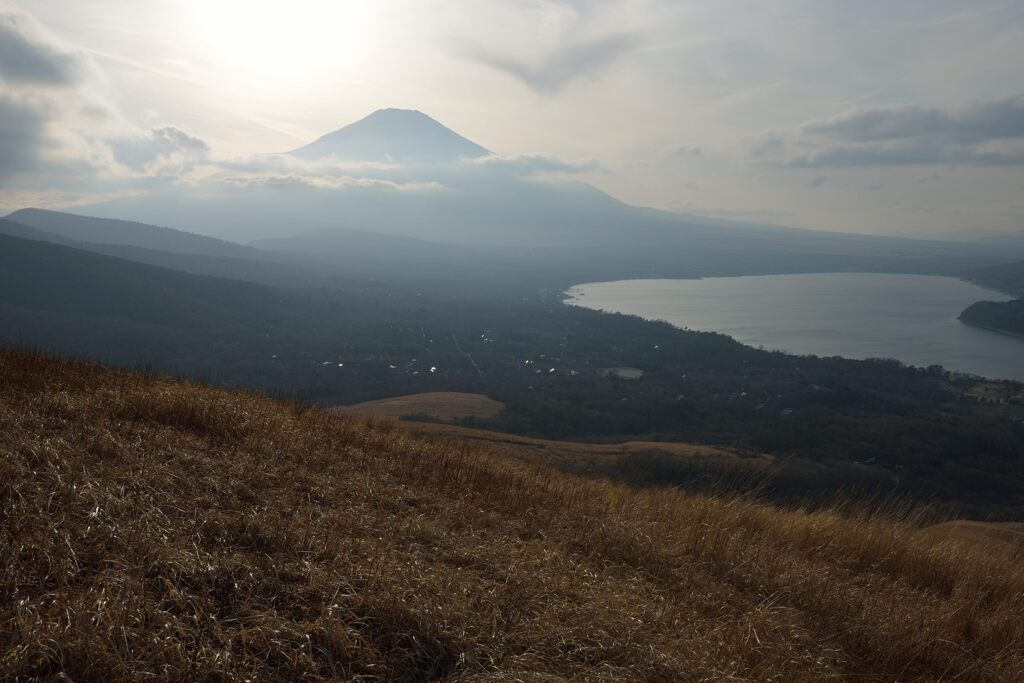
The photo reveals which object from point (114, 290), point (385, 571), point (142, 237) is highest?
point (142, 237)

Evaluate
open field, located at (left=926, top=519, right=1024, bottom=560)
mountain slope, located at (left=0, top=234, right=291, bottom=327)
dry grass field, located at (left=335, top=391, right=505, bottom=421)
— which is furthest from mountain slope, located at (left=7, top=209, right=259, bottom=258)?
open field, located at (left=926, top=519, right=1024, bottom=560)

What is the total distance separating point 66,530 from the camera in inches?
130

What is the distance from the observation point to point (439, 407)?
31.4 meters

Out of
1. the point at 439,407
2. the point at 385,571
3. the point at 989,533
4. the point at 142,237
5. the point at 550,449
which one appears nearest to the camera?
the point at 385,571

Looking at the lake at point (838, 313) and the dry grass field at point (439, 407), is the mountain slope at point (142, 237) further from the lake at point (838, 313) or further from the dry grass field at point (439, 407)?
the dry grass field at point (439, 407)

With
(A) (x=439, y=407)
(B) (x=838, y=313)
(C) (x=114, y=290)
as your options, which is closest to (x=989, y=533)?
(A) (x=439, y=407)

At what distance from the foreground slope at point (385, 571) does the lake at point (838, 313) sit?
233 ft

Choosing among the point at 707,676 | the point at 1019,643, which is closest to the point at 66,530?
the point at 707,676

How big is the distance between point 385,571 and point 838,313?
119 m

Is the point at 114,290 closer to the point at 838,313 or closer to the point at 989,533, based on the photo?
the point at 989,533

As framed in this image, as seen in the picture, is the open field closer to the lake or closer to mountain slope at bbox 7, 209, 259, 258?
the lake

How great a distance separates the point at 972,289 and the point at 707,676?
166030mm

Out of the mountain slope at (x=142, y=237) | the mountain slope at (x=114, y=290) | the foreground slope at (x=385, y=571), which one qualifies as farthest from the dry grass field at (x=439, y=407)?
the mountain slope at (x=142, y=237)

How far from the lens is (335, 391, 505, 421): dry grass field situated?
28550mm
